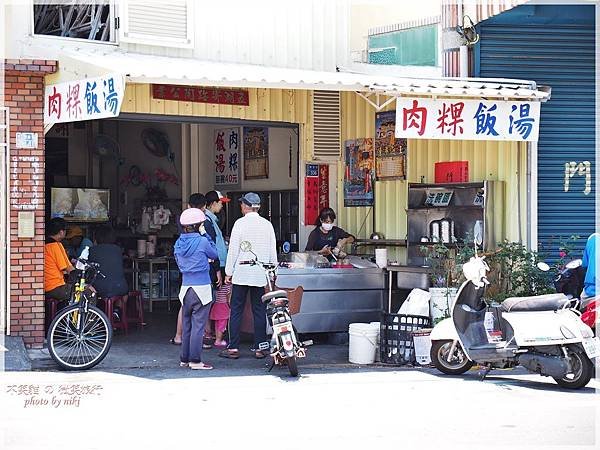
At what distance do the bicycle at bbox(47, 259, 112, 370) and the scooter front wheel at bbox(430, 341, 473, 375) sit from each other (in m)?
3.53

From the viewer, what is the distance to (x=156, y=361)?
36.6ft

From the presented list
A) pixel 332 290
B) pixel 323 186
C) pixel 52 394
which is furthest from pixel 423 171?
pixel 52 394

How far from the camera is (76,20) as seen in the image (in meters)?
13.8

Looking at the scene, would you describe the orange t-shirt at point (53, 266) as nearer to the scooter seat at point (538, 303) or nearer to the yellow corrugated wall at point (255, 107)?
the yellow corrugated wall at point (255, 107)

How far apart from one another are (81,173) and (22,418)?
11.4 m

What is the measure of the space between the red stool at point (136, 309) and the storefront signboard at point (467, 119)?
4.74m

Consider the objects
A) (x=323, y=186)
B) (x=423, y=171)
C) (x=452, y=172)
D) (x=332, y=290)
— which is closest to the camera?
(x=332, y=290)

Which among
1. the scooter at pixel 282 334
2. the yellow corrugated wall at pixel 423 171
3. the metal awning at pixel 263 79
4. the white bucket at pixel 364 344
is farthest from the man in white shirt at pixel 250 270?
the yellow corrugated wall at pixel 423 171

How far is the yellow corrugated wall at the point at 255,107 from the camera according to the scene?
13.0 metres

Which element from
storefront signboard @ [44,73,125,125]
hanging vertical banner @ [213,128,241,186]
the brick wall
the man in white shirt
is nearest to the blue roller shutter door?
the man in white shirt

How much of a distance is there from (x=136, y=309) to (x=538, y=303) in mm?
7081

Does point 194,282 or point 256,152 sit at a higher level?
point 256,152

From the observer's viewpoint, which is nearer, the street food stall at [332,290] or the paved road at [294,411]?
the paved road at [294,411]

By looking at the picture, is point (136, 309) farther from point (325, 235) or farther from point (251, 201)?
point (251, 201)
